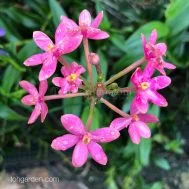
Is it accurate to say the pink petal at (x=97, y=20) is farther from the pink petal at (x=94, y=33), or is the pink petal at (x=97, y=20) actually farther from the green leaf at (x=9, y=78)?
the green leaf at (x=9, y=78)

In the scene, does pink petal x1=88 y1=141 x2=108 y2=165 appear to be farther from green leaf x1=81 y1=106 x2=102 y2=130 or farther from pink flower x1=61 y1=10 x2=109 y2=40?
green leaf x1=81 y1=106 x2=102 y2=130

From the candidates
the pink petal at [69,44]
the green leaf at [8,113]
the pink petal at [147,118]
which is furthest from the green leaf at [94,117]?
the pink petal at [69,44]

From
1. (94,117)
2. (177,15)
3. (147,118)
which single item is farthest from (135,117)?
(177,15)

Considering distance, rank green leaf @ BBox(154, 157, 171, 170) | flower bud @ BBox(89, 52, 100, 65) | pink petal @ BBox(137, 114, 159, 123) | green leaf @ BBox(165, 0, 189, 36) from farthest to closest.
A: green leaf @ BBox(154, 157, 171, 170) < green leaf @ BBox(165, 0, 189, 36) < pink petal @ BBox(137, 114, 159, 123) < flower bud @ BBox(89, 52, 100, 65)

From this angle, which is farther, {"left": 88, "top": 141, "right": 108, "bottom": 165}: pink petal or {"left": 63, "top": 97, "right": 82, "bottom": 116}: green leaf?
{"left": 63, "top": 97, "right": 82, "bottom": 116}: green leaf

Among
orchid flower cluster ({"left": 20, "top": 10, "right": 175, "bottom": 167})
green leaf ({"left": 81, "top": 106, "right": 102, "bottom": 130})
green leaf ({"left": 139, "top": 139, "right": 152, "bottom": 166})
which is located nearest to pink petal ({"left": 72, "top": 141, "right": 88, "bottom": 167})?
orchid flower cluster ({"left": 20, "top": 10, "right": 175, "bottom": 167})

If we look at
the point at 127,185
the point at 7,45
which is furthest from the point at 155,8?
the point at 127,185
